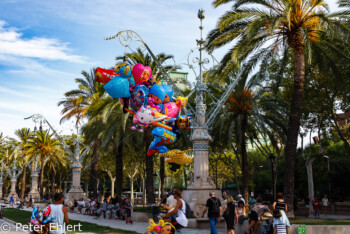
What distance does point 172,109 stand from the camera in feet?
45.5

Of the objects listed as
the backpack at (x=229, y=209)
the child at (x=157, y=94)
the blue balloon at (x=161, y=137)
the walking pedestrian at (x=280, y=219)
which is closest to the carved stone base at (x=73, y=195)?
the blue balloon at (x=161, y=137)

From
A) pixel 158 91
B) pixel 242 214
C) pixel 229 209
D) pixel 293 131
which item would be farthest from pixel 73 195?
pixel 229 209

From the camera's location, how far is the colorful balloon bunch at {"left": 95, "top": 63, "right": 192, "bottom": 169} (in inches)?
504

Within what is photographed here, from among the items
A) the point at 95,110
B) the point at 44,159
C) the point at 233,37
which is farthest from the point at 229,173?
the point at 233,37

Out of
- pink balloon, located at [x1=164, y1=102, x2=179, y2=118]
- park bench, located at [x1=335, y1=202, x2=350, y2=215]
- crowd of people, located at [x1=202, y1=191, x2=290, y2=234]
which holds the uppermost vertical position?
pink balloon, located at [x1=164, y1=102, x2=179, y2=118]

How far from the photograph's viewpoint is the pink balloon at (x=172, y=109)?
13721 mm

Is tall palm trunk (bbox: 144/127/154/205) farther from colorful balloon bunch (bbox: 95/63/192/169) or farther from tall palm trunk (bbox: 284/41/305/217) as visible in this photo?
tall palm trunk (bbox: 284/41/305/217)

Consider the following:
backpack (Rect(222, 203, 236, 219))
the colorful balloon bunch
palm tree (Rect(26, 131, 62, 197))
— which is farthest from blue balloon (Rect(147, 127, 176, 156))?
palm tree (Rect(26, 131, 62, 197))

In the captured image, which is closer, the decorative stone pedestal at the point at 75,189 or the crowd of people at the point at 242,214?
the crowd of people at the point at 242,214

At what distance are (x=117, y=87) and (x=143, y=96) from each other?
942 mm

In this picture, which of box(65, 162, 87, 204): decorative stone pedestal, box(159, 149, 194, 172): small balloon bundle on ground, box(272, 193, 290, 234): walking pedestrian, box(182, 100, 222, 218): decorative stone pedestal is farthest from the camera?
box(65, 162, 87, 204): decorative stone pedestal

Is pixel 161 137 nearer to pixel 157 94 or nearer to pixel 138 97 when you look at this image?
pixel 157 94

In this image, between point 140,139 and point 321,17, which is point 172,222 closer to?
point 321,17

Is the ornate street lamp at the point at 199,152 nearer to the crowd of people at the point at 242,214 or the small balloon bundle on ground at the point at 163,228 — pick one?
the crowd of people at the point at 242,214
